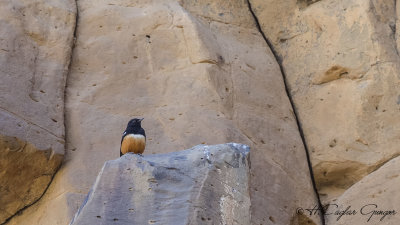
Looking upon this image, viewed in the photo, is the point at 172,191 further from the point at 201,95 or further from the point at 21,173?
the point at 201,95

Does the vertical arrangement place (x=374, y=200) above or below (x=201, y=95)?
below

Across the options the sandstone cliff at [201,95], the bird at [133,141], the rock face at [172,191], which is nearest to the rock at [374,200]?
the sandstone cliff at [201,95]

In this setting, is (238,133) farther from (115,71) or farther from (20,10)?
(20,10)

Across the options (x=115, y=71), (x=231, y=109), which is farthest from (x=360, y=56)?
(x=115, y=71)

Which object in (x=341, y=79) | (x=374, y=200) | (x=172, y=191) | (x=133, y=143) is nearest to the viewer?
(x=172, y=191)

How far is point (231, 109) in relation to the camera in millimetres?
8578

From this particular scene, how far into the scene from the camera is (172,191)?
19.0 ft

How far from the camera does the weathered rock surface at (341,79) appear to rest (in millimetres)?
8641

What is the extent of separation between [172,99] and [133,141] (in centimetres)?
134

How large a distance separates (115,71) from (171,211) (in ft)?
11.2

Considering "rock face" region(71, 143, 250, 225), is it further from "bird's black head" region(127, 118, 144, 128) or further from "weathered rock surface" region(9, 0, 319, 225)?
"weathered rock surface" region(9, 0, 319, 225)

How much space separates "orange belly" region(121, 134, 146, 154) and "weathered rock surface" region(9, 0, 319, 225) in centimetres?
63

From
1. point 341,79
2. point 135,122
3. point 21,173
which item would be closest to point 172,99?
point 135,122

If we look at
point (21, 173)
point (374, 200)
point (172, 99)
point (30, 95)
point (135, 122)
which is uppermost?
point (30, 95)
